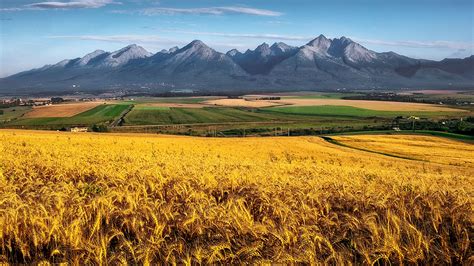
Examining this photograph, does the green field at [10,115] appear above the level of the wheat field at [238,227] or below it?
below

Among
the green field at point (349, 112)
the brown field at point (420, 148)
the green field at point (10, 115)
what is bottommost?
the green field at point (349, 112)

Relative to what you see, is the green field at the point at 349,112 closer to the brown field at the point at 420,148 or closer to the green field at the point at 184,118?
the green field at the point at 184,118

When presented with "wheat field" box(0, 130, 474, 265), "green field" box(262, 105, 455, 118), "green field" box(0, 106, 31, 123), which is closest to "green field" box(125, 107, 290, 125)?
"green field" box(262, 105, 455, 118)

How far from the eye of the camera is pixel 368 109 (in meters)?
172

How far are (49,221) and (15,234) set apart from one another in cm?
47

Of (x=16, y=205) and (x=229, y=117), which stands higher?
(x=16, y=205)

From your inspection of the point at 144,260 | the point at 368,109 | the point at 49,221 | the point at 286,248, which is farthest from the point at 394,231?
the point at 368,109

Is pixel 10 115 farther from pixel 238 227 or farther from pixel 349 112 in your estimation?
pixel 238 227

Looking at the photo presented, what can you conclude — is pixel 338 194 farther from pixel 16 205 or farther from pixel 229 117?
pixel 229 117

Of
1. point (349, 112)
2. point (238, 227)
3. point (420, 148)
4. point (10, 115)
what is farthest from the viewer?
point (349, 112)

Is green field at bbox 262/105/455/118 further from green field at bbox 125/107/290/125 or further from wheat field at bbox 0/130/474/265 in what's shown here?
wheat field at bbox 0/130/474/265

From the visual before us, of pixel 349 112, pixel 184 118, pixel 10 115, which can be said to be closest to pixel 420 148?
pixel 184 118

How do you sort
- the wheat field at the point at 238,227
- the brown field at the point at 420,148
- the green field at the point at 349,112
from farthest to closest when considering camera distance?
1. the green field at the point at 349,112
2. the brown field at the point at 420,148
3. the wheat field at the point at 238,227

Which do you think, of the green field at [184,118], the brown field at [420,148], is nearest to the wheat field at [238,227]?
the brown field at [420,148]
